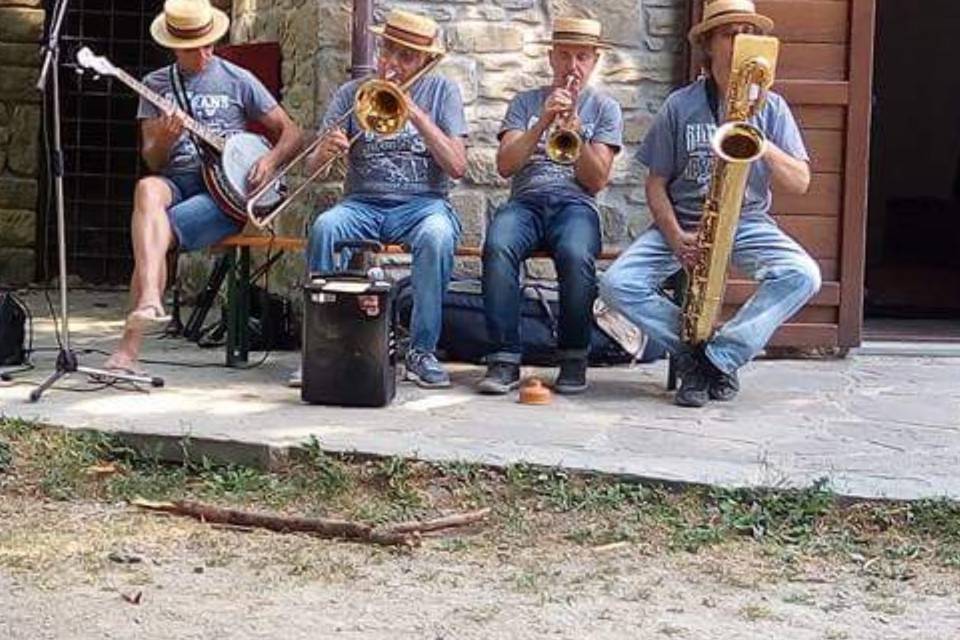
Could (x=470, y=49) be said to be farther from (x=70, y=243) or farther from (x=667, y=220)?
(x=70, y=243)

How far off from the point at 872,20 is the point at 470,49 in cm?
143

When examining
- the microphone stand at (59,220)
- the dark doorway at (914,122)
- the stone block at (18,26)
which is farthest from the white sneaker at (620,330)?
the dark doorway at (914,122)

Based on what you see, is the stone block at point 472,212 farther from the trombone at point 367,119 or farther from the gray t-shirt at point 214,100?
the gray t-shirt at point 214,100

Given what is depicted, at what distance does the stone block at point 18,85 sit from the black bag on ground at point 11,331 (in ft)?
11.8

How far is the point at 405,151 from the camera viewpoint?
5348 millimetres

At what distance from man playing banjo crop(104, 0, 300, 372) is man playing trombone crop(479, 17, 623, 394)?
2.53ft

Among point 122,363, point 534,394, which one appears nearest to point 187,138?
point 122,363

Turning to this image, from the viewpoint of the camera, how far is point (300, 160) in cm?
536

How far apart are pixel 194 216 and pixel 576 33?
1.33m

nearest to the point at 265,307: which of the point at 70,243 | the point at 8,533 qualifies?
the point at 8,533

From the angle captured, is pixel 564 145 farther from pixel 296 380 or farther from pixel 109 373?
pixel 109 373

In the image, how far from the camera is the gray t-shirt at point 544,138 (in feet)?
17.2

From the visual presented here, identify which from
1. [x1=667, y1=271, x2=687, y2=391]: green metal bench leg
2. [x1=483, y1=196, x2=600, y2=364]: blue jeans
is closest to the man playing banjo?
[x1=483, y1=196, x2=600, y2=364]: blue jeans

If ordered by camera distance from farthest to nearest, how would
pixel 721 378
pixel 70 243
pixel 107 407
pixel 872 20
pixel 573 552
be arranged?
pixel 70 243, pixel 872 20, pixel 721 378, pixel 107 407, pixel 573 552
